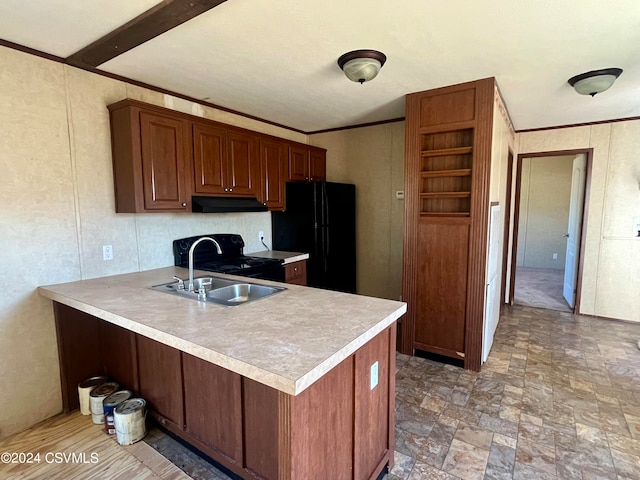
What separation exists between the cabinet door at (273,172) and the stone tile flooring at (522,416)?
209 centimetres

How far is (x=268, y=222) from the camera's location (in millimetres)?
4035

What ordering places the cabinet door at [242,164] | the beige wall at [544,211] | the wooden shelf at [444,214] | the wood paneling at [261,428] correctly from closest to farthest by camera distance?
the wood paneling at [261,428], the wooden shelf at [444,214], the cabinet door at [242,164], the beige wall at [544,211]

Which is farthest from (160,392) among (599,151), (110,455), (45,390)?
(599,151)

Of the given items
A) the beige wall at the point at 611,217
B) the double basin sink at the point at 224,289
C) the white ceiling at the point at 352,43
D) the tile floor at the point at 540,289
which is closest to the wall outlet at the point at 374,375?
the double basin sink at the point at 224,289

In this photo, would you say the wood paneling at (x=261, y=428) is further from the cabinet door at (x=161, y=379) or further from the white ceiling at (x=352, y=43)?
the white ceiling at (x=352, y=43)

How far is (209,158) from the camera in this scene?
287 cm

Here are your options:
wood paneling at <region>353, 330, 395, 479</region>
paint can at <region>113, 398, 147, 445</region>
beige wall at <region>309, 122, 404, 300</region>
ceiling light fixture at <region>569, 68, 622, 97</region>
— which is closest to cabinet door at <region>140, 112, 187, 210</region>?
paint can at <region>113, 398, 147, 445</region>

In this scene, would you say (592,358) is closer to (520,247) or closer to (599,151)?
(599,151)

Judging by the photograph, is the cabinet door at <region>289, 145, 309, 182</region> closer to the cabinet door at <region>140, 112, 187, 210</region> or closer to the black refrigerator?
the black refrigerator

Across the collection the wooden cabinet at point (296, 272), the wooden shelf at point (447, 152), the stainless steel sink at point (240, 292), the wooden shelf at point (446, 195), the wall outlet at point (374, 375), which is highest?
the wooden shelf at point (447, 152)

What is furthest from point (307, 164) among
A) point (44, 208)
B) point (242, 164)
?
point (44, 208)

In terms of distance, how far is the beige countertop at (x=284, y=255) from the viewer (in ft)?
11.2

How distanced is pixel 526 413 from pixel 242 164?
306cm

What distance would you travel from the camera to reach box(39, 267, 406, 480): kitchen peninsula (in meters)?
1.14
